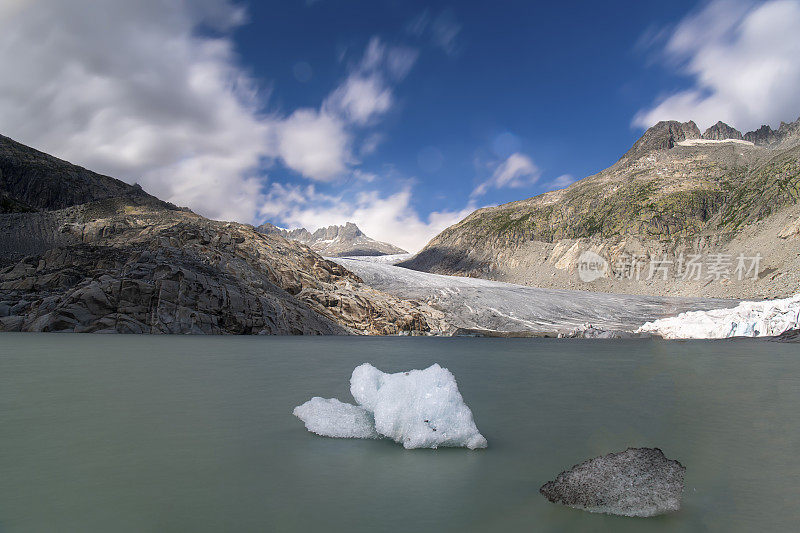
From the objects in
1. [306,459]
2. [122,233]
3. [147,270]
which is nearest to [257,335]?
[147,270]

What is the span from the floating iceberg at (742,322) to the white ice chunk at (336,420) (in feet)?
139

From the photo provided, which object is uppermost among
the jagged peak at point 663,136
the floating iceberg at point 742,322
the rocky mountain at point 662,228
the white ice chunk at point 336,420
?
the jagged peak at point 663,136

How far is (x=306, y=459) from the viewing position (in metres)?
6.21

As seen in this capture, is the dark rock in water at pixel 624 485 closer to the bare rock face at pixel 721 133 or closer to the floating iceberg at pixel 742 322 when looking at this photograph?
the floating iceberg at pixel 742 322

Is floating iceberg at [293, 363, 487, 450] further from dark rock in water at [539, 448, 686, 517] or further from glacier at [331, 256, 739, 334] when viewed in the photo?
glacier at [331, 256, 739, 334]

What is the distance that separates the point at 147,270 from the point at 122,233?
75.2ft

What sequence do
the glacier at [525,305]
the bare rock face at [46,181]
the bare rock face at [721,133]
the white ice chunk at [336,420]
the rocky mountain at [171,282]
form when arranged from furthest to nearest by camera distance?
the bare rock face at [721,133], the bare rock face at [46,181], the glacier at [525,305], the rocky mountain at [171,282], the white ice chunk at [336,420]

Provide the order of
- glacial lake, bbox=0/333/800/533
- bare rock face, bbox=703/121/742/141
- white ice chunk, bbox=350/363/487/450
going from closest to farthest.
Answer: glacial lake, bbox=0/333/800/533 < white ice chunk, bbox=350/363/487/450 < bare rock face, bbox=703/121/742/141

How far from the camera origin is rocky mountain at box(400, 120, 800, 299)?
85.6m

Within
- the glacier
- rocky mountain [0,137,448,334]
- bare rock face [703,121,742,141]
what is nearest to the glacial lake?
rocky mountain [0,137,448,334]

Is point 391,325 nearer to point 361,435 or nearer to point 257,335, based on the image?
point 257,335

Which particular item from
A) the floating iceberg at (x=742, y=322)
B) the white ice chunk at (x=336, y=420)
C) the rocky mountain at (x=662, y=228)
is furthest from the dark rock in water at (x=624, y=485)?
the rocky mountain at (x=662, y=228)

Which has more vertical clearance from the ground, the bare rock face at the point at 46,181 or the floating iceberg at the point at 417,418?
the bare rock face at the point at 46,181

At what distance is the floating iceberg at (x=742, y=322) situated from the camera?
3728cm
